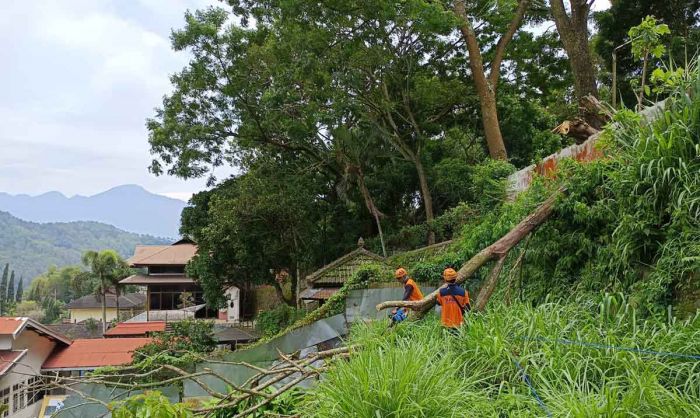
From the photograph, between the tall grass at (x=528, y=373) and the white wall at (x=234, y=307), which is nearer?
the tall grass at (x=528, y=373)

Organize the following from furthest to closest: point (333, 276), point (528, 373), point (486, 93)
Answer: point (333, 276) < point (486, 93) < point (528, 373)

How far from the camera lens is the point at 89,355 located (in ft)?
70.7

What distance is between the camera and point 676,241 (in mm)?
3906

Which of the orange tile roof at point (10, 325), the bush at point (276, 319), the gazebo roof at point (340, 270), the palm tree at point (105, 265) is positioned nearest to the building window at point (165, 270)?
the palm tree at point (105, 265)

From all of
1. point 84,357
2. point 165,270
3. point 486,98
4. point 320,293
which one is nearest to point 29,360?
point 84,357

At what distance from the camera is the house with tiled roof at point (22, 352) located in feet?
55.7

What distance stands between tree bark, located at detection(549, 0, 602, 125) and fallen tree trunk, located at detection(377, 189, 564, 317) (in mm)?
6389

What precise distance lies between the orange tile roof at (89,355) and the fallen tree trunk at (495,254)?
1834 centimetres

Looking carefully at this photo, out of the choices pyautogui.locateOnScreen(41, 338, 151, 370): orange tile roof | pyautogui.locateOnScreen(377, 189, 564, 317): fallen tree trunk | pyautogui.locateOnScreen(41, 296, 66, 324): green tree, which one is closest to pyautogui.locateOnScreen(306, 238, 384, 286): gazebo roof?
pyautogui.locateOnScreen(377, 189, 564, 317): fallen tree trunk

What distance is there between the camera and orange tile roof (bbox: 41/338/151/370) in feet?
68.9

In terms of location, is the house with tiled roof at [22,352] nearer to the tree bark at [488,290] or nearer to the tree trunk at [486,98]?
the tree trunk at [486,98]

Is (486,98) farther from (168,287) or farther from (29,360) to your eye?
(168,287)

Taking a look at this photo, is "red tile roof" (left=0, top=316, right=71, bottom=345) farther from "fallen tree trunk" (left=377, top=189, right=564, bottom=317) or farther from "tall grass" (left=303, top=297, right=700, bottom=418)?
"tall grass" (left=303, top=297, right=700, bottom=418)

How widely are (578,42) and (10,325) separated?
19319 mm
